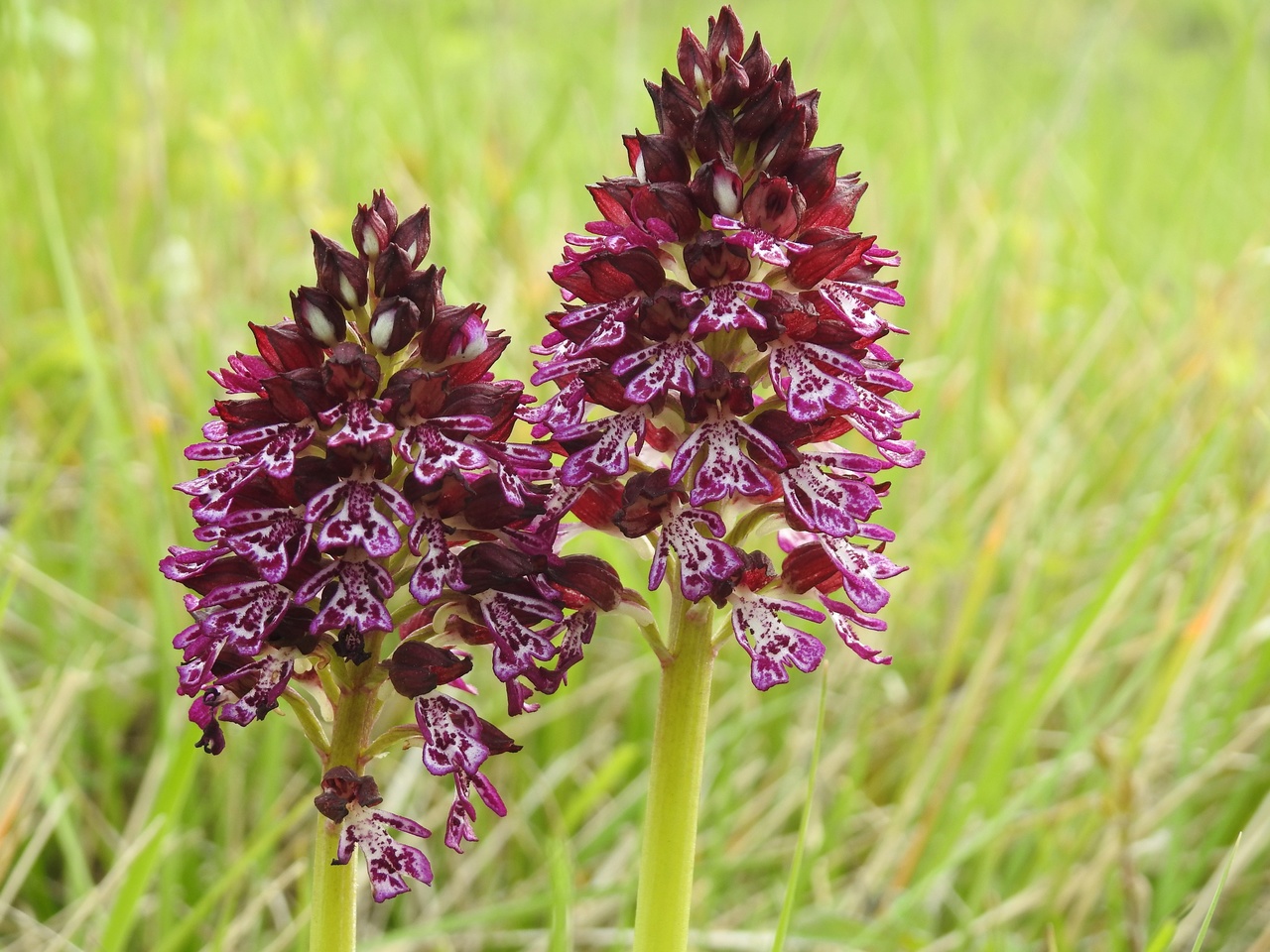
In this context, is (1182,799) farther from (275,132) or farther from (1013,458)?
(275,132)

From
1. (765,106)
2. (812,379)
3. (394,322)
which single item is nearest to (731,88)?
(765,106)

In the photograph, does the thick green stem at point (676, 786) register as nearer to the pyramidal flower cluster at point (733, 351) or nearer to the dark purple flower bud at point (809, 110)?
the pyramidal flower cluster at point (733, 351)

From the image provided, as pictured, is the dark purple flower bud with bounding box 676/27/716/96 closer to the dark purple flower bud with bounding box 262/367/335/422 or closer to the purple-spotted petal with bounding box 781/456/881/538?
the purple-spotted petal with bounding box 781/456/881/538

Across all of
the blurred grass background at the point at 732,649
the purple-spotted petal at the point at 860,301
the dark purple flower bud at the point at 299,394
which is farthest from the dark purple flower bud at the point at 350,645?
the purple-spotted petal at the point at 860,301

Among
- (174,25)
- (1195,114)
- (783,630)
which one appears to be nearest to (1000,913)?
(783,630)

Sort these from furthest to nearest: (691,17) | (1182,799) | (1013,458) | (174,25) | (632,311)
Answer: (691,17) → (174,25) → (1013,458) → (1182,799) → (632,311)

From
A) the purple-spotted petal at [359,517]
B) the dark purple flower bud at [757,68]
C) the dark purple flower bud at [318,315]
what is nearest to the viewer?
the purple-spotted petal at [359,517]
